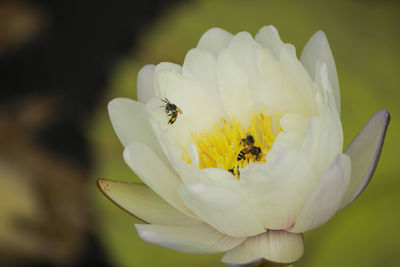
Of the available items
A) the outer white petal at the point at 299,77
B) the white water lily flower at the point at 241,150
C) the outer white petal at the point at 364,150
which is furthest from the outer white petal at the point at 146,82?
the outer white petal at the point at 364,150

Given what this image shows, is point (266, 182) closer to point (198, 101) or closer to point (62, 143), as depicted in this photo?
point (198, 101)

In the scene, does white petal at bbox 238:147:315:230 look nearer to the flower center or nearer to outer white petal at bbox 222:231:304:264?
outer white petal at bbox 222:231:304:264

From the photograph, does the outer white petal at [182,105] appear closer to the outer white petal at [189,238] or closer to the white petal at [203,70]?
the white petal at [203,70]

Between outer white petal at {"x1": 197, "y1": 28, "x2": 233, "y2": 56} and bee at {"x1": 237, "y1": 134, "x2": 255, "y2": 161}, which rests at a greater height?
outer white petal at {"x1": 197, "y1": 28, "x2": 233, "y2": 56}

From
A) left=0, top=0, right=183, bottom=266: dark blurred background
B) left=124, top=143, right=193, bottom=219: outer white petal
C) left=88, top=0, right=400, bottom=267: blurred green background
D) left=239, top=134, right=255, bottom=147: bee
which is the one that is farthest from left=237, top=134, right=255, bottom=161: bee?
left=0, top=0, right=183, bottom=266: dark blurred background

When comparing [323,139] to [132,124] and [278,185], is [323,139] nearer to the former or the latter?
[278,185]

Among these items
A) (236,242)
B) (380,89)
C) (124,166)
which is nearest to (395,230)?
(380,89)
